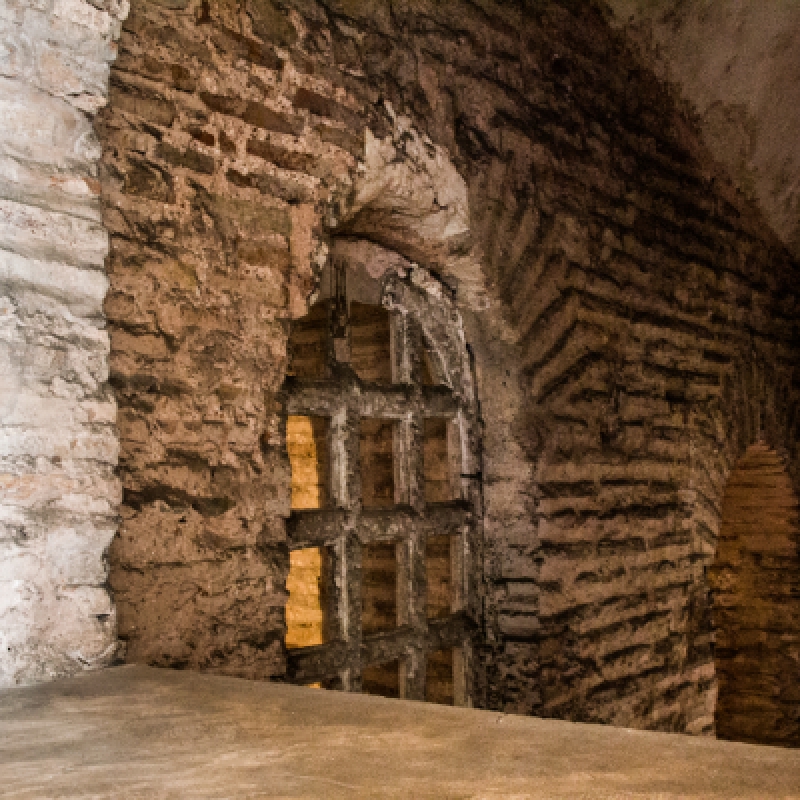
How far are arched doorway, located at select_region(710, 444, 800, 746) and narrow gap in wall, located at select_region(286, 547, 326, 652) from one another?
2132 millimetres

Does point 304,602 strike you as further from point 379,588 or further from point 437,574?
point 437,574

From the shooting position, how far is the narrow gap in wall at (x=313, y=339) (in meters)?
2.55

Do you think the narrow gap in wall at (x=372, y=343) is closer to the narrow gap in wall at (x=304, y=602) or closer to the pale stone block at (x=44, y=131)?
the pale stone block at (x=44, y=131)

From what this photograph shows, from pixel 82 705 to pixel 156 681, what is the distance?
0.18 metres

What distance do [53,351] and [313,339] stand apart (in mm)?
1042

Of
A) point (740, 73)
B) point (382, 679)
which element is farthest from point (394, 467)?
point (740, 73)

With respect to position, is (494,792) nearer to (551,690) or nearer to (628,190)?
(551,690)

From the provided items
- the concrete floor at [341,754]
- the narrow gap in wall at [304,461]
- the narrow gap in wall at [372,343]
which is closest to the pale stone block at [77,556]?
the concrete floor at [341,754]

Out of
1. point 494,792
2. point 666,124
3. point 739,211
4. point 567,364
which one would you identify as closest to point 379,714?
point 494,792

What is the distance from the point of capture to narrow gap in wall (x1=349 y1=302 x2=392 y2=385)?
2871 millimetres

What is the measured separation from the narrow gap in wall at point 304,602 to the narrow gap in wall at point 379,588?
1.93 feet

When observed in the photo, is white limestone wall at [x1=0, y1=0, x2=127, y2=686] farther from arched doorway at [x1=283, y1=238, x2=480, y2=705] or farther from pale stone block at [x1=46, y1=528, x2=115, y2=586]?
arched doorway at [x1=283, y1=238, x2=480, y2=705]

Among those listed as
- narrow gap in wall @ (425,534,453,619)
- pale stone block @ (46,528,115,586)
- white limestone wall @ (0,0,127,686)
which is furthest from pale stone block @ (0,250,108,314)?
narrow gap in wall @ (425,534,453,619)

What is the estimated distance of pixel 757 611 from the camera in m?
4.76
